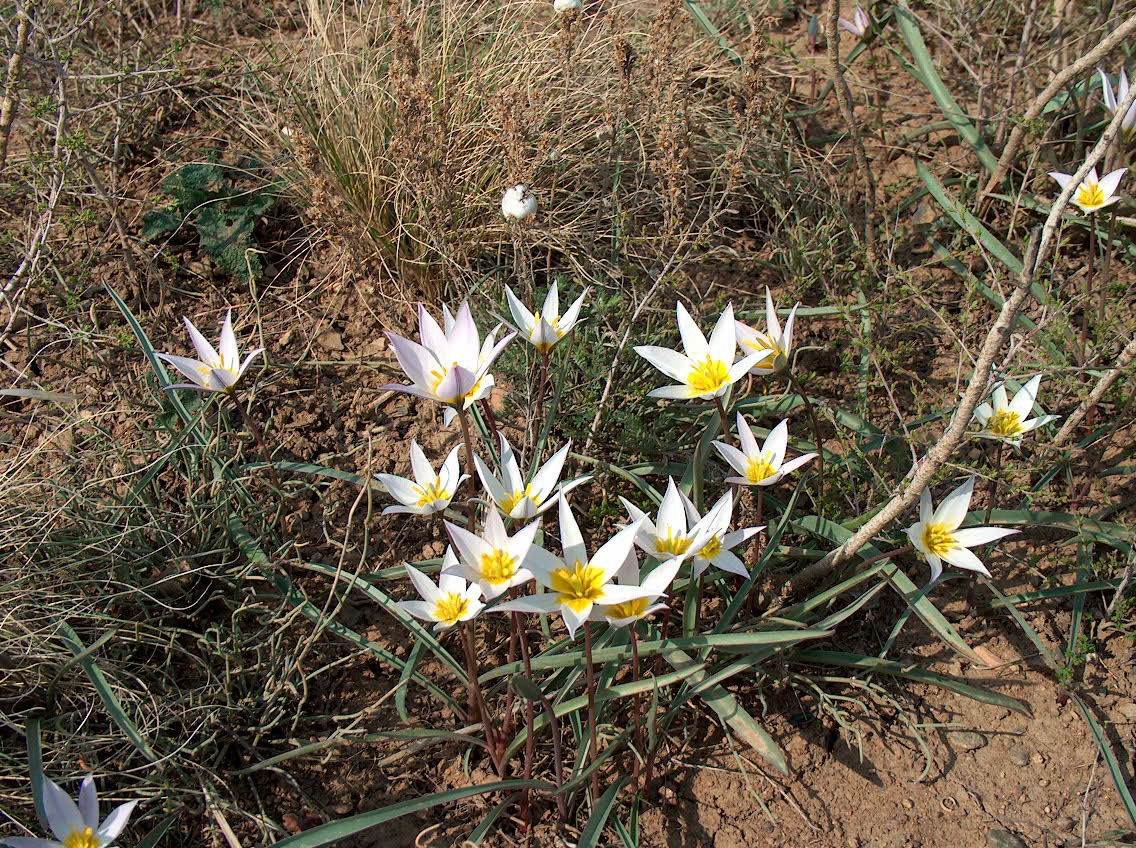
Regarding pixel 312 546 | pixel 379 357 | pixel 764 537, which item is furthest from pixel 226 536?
pixel 764 537

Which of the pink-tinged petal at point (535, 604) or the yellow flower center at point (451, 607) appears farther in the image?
the yellow flower center at point (451, 607)

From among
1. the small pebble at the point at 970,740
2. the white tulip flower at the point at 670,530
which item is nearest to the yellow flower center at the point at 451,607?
the white tulip flower at the point at 670,530

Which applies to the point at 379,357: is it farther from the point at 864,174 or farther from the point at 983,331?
the point at 983,331

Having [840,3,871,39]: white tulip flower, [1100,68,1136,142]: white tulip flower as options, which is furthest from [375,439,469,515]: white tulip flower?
[840,3,871,39]: white tulip flower

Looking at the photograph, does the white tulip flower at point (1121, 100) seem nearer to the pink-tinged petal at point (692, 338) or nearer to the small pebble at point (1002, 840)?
the pink-tinged petal at point (692, 338)

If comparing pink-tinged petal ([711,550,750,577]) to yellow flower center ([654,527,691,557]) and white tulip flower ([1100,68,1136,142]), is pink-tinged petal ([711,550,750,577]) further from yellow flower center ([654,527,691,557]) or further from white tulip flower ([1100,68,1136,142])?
white tulip flower ([1100,68,1136,142])

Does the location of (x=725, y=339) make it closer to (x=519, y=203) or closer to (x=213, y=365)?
(x=519, y=203)
